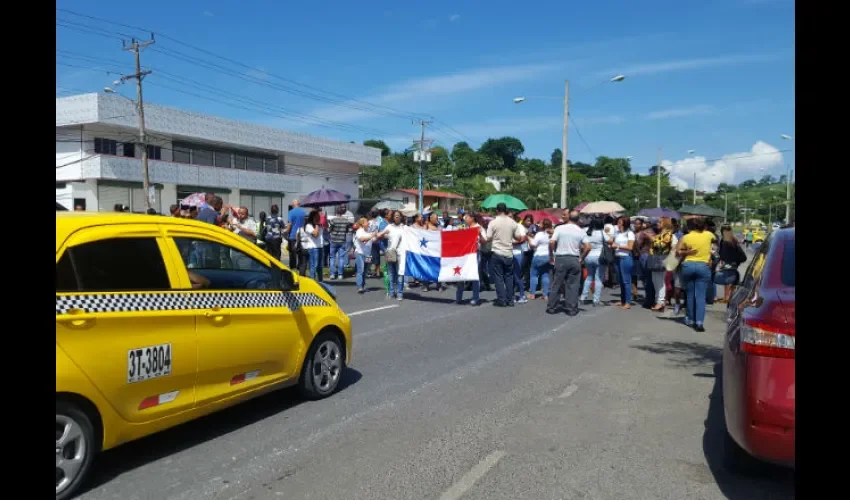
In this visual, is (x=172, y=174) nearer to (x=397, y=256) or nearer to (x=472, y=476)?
(x=397, y=256)

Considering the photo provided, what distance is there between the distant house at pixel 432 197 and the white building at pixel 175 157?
15.5m

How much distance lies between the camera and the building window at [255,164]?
46.7 metres

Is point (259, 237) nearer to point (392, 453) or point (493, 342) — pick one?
point (493, 342)

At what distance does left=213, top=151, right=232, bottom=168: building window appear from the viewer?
43.5 m

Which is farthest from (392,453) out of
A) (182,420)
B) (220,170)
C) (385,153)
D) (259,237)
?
(385,153)

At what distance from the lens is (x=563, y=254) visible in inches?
449

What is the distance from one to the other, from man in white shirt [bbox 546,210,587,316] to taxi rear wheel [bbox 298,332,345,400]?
6.12m

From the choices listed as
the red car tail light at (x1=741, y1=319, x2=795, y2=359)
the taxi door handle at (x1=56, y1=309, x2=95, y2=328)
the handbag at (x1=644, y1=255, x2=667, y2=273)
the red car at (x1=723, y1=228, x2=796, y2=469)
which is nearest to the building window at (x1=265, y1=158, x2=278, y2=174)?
the handbag at (x1=644, y1=255, x2=667, y2=273)

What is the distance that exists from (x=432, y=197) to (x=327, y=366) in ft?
228

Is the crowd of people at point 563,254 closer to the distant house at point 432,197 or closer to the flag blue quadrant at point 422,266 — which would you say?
the flag blue quadrant at point 422,266

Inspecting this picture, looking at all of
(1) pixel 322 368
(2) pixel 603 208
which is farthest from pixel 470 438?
(2) pixel 603 208

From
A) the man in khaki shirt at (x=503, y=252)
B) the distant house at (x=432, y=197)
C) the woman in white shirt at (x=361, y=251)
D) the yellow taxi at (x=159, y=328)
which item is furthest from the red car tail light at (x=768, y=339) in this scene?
the distant house at (x=432, y=197)

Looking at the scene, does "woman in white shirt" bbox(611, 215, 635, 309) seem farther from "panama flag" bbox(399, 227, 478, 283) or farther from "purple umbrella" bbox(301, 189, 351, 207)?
"purple umbrella" bbox(301, 189, 351, 207)
